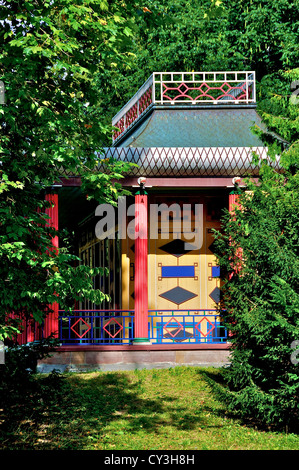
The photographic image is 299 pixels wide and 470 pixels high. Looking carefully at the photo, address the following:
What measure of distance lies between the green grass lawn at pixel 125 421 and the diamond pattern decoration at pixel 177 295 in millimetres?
4002

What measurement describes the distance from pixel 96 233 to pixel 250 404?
518 inches

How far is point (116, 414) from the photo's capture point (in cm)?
1269

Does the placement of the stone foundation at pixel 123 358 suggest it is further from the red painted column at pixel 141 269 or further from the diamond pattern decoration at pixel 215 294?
the diamond pattern decoration at pixel 215 294

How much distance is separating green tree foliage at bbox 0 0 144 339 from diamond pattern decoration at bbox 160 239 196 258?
8.25 m

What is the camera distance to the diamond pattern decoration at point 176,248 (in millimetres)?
18641

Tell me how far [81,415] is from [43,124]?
5519mm

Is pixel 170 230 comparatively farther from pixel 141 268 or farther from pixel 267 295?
pixel 267 295

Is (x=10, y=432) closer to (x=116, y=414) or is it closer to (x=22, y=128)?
(x=116, y=414)

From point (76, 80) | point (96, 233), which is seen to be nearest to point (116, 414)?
point (76, 80)

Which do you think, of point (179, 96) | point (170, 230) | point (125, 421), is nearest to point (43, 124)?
point (125, 421)

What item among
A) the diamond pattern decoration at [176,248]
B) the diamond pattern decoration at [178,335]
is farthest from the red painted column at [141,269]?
the diamond pattern decoration at [176,248]

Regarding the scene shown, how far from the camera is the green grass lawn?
1050cm

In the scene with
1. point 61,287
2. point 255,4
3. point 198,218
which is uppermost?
point 255,4

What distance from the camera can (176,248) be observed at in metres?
18.7
